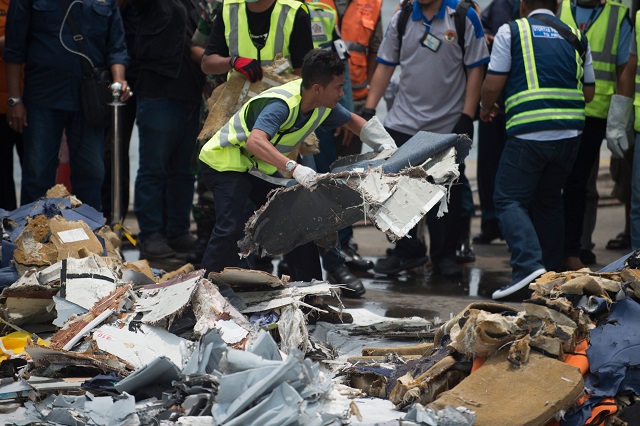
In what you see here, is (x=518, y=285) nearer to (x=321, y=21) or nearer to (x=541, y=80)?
(x=541, y=80)

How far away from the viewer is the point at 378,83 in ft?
26.1

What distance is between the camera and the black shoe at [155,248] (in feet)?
26.7

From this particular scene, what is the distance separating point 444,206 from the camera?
551 cm

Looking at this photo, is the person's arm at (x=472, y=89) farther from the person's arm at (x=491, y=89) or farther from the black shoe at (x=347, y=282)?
the black shoe at (x=347, y=282)

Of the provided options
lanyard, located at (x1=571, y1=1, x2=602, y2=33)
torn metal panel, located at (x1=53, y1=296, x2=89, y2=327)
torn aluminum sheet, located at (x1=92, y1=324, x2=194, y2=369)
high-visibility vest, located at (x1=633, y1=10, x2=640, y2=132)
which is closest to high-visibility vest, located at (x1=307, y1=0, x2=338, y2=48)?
lanyard, located at (x1=571, y1=1, x2=602, y2=33)

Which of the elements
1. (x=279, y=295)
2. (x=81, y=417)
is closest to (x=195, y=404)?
(x=81, y=417)

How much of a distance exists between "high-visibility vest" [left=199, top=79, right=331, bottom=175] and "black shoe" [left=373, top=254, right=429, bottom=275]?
6.35 feet

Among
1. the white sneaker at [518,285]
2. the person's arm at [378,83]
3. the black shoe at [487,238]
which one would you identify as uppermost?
the person's arm at [378,83]

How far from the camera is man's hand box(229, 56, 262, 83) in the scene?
6.87m

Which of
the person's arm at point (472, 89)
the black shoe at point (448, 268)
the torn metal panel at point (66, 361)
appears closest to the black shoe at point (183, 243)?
the black shoe at point (448, 268)

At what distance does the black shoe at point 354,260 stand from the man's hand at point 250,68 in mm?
1733

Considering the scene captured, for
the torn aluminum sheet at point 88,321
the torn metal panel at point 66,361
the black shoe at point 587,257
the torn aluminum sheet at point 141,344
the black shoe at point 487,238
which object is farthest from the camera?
the black shoe at point 487,238

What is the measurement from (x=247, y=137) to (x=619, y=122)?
9.66ft

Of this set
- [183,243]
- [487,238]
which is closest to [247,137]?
[183,243]
